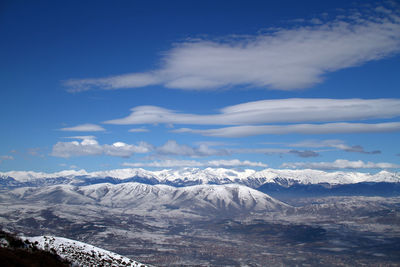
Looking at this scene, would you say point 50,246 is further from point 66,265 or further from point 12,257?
point 12,257

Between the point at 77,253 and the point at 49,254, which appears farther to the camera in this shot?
the point at 77,253

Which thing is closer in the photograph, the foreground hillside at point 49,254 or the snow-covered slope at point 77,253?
the foreground hillside at point 49,254

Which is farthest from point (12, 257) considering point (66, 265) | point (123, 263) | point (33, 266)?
point (123, 263)

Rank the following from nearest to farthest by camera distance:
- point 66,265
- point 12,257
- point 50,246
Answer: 1. point 12,257
2. point 66,265
3. point 50,246

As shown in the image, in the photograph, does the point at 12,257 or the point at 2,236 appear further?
the point at 2,236

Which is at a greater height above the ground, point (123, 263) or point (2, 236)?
point (2, 236)

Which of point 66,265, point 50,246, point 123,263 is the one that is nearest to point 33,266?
point 66,265

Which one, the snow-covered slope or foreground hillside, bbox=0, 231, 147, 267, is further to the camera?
the snow-covered slope

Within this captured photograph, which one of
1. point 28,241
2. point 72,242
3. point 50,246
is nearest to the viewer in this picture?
point 28,241
